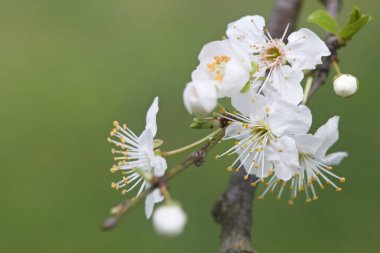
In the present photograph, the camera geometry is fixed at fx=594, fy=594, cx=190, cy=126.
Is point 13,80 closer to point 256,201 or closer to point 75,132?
point 75,132

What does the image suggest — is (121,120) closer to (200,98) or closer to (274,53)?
(274,53)

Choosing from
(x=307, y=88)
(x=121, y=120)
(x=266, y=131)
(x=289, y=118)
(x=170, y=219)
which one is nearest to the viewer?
(x=170, y=219)

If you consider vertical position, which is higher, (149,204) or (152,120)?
(152,120)

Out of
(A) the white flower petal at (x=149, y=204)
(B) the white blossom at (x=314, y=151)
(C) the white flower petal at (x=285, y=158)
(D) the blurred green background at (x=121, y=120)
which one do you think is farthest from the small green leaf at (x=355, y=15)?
(D) the blurred green background at (x=121, y=120)

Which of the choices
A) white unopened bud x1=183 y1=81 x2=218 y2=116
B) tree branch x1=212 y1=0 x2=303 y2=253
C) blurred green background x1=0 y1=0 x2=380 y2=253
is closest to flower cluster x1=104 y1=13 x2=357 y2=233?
white unopened bud x1=183 y1=81 x2=218 y2=116

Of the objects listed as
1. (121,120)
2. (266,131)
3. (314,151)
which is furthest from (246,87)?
(121,120)

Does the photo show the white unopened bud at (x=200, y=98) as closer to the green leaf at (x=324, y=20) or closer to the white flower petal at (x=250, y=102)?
the white flower petal at (x=250, y=102)

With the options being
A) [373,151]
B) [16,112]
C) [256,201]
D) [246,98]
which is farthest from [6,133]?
[246,98]

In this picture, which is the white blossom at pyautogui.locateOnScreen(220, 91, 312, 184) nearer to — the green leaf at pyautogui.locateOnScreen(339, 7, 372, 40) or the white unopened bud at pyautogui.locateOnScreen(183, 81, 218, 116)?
the white unopened bud at pyautogui.locateOnScreen(183, 81, 218, 116)
